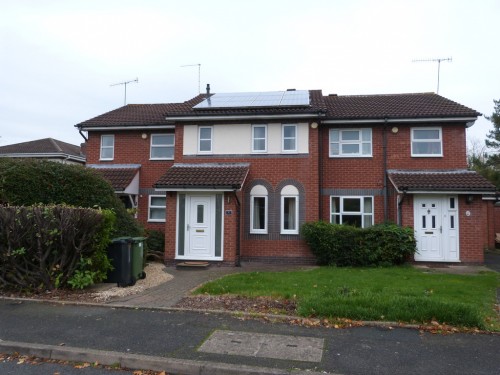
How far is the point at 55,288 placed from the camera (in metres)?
8.04

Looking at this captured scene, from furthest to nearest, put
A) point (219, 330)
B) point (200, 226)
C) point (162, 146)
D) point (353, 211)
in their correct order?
point (162, 146), point (353, 211), point (200, 226), point (219, 330)

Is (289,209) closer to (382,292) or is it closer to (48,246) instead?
(382,292)

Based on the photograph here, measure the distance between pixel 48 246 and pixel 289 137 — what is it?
867cm

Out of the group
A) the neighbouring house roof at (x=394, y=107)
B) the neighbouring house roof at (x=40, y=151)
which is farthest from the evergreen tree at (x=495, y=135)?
the neighbouring house roof at (x=40, y=151)

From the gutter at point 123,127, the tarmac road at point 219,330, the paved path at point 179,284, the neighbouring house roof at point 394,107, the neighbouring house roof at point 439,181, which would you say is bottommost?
the tarmac road at point 219,330

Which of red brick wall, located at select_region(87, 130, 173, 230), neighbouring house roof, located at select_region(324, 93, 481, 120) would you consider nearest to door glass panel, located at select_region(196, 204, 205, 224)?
red brick wall, located at select_region(87, 130, 173, 230)

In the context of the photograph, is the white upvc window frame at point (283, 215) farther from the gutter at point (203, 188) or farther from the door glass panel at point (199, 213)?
the door glass panel at point (199, 213)

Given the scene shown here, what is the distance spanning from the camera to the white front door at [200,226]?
1291 cm

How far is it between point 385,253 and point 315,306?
6.63 meters

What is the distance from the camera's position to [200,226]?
13.0 m

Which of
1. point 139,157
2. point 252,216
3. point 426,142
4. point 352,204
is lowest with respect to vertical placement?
point 252,216

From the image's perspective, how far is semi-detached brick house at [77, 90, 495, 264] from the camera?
12984 mm

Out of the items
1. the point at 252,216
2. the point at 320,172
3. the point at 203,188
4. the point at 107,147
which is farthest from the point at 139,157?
the point at 320,172

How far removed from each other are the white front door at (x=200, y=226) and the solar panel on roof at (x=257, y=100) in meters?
3.67
